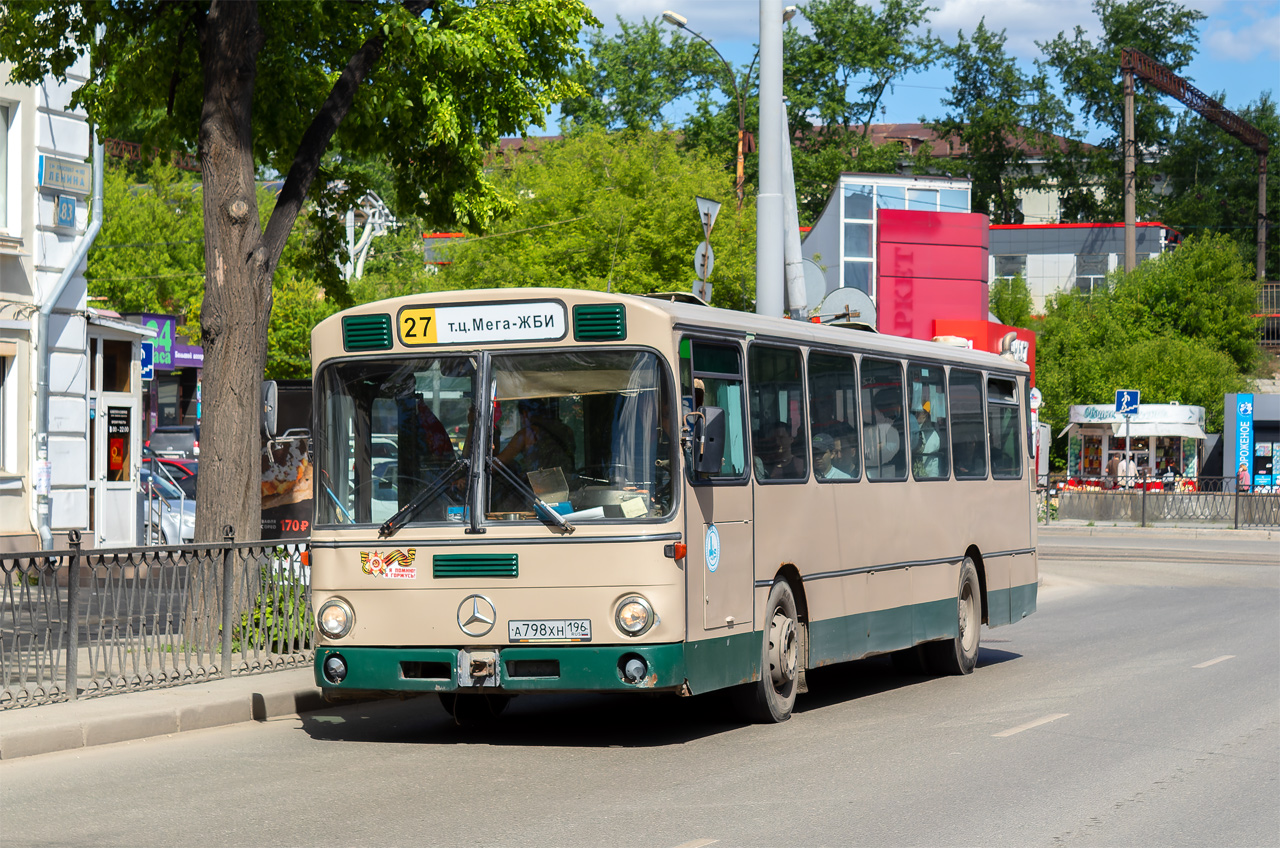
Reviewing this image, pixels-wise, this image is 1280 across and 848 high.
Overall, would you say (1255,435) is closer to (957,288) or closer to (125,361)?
(957,288)

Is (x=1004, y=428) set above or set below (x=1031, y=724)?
above

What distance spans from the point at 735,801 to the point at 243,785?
2.68 meters

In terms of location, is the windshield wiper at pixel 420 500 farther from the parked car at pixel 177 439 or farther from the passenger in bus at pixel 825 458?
the parked car at pixel 177 439

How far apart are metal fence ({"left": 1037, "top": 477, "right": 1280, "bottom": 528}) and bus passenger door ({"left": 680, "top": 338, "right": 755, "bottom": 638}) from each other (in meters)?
32.1

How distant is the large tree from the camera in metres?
13.5

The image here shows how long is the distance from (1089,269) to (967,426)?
70777 mm

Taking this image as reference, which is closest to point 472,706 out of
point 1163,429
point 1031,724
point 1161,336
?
point 1031,724

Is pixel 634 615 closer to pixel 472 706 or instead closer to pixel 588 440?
pixel 588 440

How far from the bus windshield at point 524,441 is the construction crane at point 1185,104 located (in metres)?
59.1

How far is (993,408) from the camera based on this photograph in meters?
15.6

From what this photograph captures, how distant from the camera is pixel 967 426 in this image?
14836 mm

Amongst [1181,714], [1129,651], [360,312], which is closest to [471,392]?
[360,312]

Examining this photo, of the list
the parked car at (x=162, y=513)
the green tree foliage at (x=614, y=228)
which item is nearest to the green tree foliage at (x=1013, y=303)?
the green tree foliage at (x=614, y=228)

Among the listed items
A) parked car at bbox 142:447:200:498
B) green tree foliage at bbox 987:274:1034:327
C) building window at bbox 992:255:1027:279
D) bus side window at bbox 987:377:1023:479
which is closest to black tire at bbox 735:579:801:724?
bus side window at bbox 987:377:1023:479
